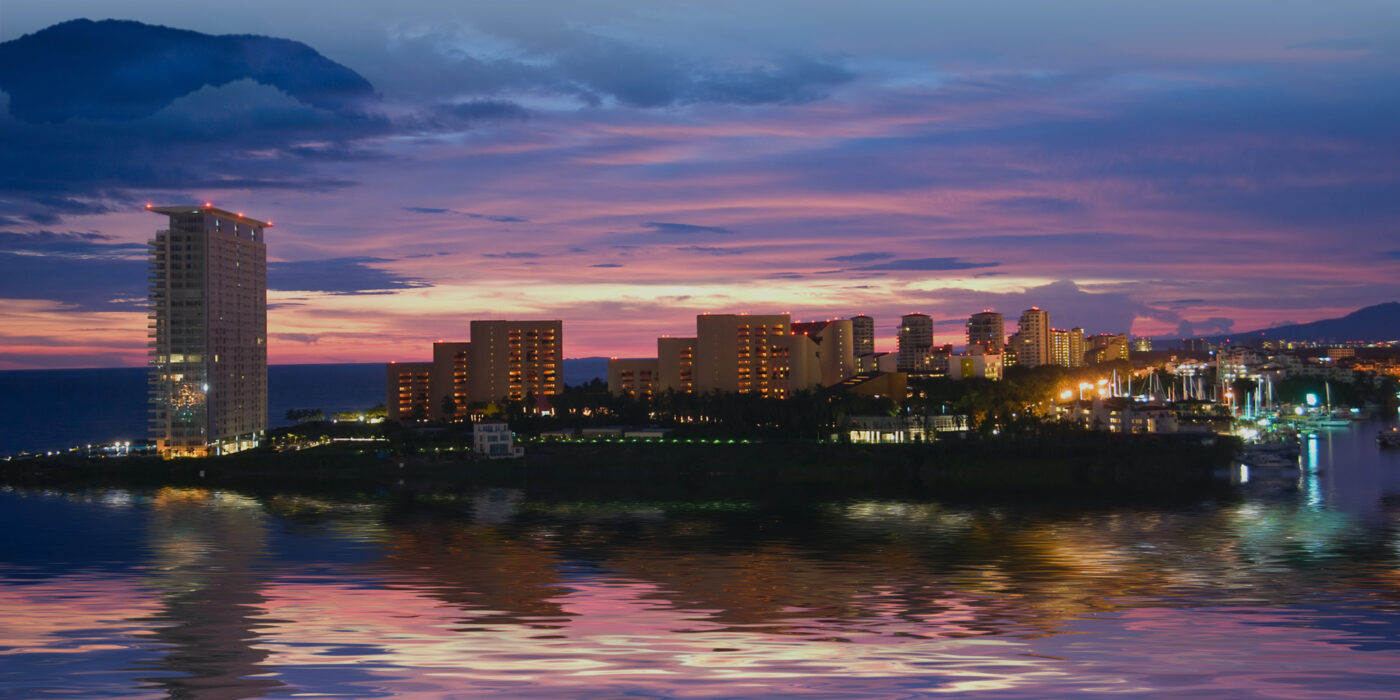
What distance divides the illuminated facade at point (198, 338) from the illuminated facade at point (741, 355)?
2233 centimetres

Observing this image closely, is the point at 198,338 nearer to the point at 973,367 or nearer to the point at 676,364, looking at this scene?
the point at 676,364

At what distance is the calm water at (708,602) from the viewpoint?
10586 mm

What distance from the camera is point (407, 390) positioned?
60.2 m

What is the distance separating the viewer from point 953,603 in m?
15.1

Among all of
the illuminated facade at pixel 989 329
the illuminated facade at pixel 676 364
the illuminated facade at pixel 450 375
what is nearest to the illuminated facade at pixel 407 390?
the illuminated facade at pixel 450 375

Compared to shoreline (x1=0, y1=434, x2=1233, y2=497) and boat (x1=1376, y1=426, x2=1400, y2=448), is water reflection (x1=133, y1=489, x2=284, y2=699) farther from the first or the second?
boat (x1=1376, y1=426, x2=1400, y2=448)

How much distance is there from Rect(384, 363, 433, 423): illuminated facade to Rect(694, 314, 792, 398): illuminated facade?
1405 cm

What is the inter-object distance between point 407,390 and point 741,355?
57.3 feet

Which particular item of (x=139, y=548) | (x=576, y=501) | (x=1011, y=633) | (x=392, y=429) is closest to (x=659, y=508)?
(x=576, y=501)

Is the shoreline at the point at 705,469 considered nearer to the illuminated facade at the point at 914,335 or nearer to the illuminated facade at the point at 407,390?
the illuminated facade at the point at 407,390

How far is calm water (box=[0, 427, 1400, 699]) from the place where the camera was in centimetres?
1059

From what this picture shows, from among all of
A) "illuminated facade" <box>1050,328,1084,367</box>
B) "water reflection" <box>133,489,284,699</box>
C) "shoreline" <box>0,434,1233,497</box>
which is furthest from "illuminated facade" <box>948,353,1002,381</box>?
"water reflection" <box>133,489,284,699</box>

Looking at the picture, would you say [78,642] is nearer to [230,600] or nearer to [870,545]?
[230,600]

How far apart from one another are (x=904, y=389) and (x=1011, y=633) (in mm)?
43517
